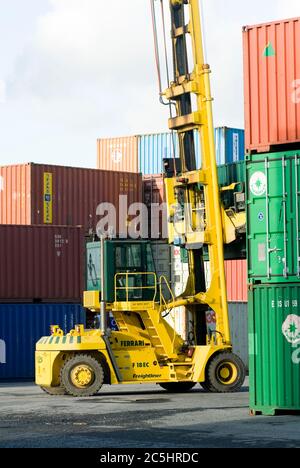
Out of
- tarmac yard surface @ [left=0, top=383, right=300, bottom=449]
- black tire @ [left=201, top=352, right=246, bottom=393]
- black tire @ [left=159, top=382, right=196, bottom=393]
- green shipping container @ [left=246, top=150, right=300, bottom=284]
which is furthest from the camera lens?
black tire @ [left=159, top=382, right=196, bottom=393]

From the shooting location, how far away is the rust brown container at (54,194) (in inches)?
1345

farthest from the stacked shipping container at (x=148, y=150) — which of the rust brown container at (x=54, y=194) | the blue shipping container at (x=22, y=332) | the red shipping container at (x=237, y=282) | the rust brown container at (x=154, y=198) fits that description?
the blue shipping container at (x=22, y=332)

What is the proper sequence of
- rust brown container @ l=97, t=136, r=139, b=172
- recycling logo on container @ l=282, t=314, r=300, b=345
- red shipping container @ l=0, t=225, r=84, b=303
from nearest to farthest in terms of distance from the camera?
recycling logo on container @ l=282, t=314, r=300, b=345, red shipping container @ l=0, t=225, r=84, b=303, rust brown container @ l=97, t=136, r=139, b=172

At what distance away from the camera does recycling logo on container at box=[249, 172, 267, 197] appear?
17.6 metres

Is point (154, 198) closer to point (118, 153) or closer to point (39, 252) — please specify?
point (118, 153)

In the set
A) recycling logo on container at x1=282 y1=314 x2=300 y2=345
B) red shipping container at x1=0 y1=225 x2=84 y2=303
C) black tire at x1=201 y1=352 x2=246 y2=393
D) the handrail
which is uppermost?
red shipping container at x1=0 y1=225 x2=84 y2=303

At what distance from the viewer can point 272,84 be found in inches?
698

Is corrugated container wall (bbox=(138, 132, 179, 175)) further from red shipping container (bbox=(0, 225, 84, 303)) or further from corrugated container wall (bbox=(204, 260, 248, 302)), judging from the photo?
red shipping container (bbox=(0, 225, 84, 303))

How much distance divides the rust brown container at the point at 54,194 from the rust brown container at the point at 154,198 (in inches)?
53.6

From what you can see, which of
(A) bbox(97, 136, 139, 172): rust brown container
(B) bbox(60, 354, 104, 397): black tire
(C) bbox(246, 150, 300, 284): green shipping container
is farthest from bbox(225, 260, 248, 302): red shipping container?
(C) bbox(246, 150, 300, 284): green shipping container

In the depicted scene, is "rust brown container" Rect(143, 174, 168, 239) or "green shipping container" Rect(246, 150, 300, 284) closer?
"green shipping container" Rect(246, 150, 300, 284)
